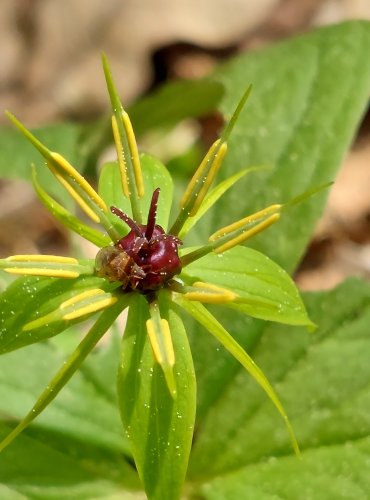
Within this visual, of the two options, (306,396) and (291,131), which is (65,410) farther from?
(291,131)

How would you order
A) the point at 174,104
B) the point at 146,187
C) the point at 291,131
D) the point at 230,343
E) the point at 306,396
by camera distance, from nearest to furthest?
1. the point at 230,343
2. the point at 146,187
3. the point at 306,396
4. the point at 291,131
5. the point at 174,104

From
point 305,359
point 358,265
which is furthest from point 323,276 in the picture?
point 305,359

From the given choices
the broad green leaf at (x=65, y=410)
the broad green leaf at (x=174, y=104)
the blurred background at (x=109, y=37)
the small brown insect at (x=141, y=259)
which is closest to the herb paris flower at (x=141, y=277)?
the small brown insect at (x=141, y=259)

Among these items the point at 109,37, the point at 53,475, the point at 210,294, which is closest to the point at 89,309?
the point at 210,294

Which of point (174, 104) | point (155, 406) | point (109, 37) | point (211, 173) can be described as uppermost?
point (109, 37)

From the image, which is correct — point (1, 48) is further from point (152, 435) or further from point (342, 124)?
point (152, 435)

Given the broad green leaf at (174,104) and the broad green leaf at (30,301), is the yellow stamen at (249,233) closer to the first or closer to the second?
the broad green leaf at (30,301)

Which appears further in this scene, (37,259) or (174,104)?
(174,104)
